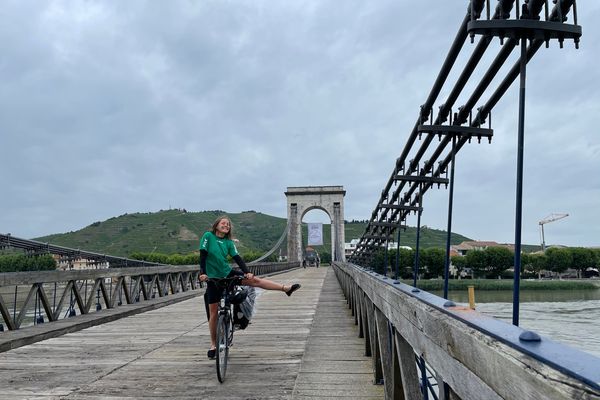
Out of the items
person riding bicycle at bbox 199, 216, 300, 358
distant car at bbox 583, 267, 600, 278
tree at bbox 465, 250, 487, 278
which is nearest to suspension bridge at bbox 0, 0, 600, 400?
person riding bicycle at bbox 199, 216, 300, 358

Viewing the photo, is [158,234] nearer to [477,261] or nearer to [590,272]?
[477,261]

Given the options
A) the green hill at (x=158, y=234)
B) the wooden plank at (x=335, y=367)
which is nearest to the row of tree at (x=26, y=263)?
the wooden plank at (x=335, y=367)

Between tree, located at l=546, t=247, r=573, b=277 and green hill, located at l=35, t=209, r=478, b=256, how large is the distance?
92.2 ft

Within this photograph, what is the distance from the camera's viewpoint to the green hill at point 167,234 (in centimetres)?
10594

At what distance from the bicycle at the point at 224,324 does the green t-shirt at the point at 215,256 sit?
0.27 ft

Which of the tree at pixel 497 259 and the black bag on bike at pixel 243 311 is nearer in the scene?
the black bag on bike at pixel 243 311

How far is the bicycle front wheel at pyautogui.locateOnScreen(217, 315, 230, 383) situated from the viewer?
351 cm

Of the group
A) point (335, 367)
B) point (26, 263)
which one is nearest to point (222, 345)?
point (335, 367)

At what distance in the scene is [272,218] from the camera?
155 metres

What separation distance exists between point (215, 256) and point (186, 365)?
0.89 meters

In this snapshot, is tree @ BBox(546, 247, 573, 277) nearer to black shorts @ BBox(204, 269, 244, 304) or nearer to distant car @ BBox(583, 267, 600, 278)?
distant car @ BBox(583, 267, 600, 278)

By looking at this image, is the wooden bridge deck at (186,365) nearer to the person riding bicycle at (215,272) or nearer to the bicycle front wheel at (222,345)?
the bicycle front wheel at (222,345)

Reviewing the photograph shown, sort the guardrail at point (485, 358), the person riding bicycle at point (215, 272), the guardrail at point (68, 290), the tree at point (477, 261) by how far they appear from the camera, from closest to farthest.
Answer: the guardrail at point (485, 358) → the person riding bicycle at point (215, 272) → the guardrail at point (68, 290) → the tree at point (477, 261)

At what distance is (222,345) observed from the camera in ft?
12.0
